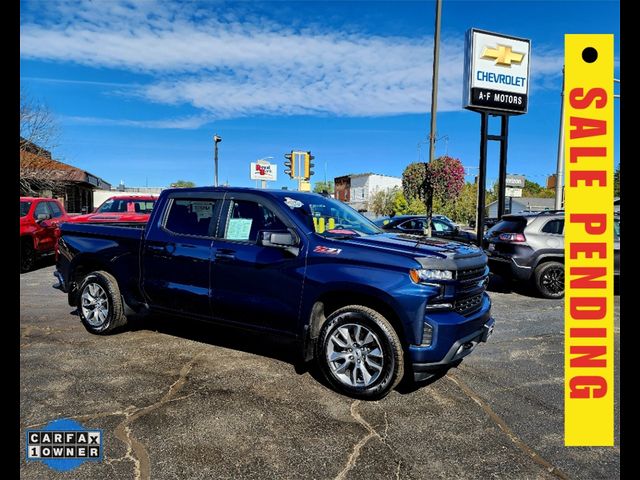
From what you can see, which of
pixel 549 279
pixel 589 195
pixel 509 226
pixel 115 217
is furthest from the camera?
pixel 115 217

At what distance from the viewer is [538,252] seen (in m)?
8.20

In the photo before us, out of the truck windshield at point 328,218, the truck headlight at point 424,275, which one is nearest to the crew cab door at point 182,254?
the truck windshield at point 328,218

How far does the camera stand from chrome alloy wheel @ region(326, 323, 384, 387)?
3609 mm

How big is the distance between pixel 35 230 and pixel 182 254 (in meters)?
7.73

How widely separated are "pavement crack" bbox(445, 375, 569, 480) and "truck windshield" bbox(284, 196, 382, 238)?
69.8 inches

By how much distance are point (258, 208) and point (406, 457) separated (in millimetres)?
2701

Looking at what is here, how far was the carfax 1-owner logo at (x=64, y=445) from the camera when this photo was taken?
107 inches

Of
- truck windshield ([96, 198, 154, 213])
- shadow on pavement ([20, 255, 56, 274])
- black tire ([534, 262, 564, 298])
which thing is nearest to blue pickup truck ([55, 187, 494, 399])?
black tire ([534, 262, 564, 298])

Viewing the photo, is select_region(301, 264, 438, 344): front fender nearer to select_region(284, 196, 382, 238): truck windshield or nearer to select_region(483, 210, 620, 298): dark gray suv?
select_region(284, 196, 382, 238): truck windshield

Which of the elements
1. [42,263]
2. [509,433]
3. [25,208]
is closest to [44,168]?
[42,263]

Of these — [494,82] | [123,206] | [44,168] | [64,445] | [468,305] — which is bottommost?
[64,445]

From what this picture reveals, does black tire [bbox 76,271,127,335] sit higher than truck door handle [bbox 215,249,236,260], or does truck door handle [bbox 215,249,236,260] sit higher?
truck door handle [bbox 215,249,236,260]

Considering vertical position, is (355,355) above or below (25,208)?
below

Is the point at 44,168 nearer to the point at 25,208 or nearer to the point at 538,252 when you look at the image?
the point at 25,208
